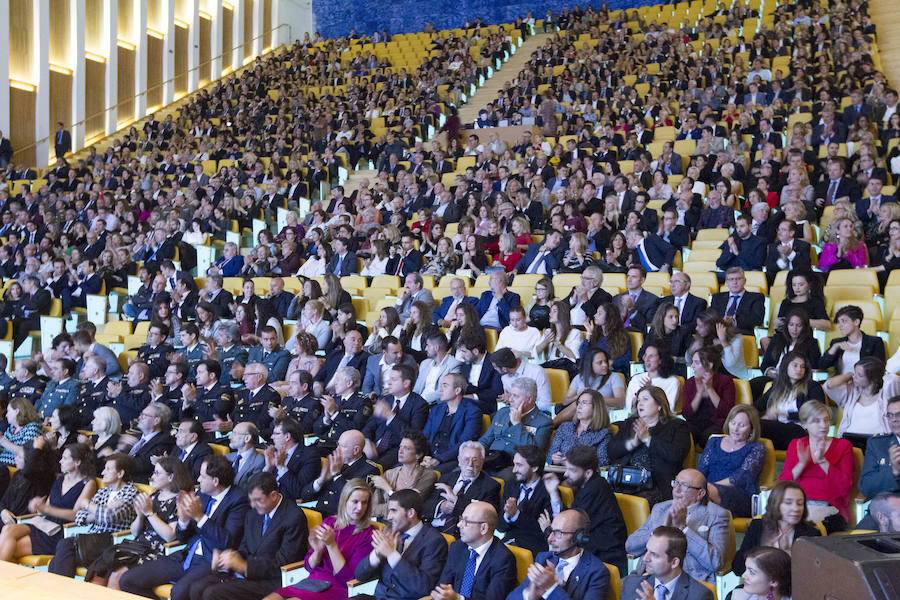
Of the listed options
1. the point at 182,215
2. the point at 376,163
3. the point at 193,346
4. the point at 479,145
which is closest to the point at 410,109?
the point at 376,163

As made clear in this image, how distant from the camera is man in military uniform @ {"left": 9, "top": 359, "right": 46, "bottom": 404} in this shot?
6.18 meters

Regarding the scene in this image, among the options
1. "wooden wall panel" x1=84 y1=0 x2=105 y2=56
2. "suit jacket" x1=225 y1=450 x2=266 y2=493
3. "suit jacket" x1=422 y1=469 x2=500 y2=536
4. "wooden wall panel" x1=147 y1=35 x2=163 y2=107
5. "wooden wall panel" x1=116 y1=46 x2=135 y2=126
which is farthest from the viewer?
"wooden wall panel" x1=147 y1=35 x2=163 y2=107

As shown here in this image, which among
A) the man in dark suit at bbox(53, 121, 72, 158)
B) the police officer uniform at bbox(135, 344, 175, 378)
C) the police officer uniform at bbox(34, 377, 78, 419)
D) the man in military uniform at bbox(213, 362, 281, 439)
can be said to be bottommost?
the man in dark suit at bbox(53, 121, 72, 158)

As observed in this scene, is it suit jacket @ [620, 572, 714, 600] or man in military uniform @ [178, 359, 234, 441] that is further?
man in military uniform @ [178, 359, 234, 441]

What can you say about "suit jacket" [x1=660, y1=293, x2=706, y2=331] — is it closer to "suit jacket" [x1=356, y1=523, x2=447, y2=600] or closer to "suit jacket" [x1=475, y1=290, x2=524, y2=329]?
"suit jacket" [x1=475, y1=290, x2=524, y2=329]

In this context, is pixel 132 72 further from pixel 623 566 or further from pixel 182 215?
pixel 623 566

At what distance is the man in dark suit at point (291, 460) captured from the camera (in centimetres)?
418

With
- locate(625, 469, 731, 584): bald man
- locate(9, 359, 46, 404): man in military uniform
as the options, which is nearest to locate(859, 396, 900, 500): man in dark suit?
locate(625, 469, 731, 584): bald man

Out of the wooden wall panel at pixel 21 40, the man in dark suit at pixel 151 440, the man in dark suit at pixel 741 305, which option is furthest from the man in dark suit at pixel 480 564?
the wooden wall panel at pixel 21 40

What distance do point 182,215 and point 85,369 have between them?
401 centimetres

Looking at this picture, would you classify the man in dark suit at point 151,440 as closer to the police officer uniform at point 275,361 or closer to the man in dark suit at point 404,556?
the police officer uniform at point 275,361

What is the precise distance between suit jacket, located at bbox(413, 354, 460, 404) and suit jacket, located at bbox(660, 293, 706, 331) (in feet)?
4.29

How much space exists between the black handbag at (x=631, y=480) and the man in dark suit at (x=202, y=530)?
1525mm

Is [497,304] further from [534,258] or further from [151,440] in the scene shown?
[151,440]
